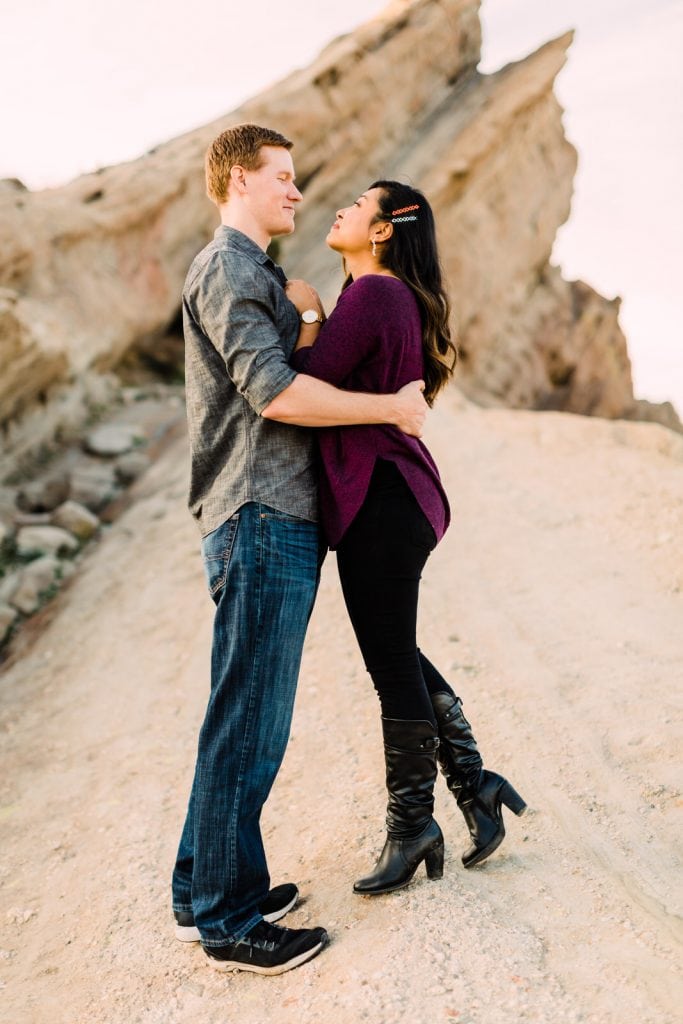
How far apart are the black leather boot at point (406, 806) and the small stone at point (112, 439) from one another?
259 inches

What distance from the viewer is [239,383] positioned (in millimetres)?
2668

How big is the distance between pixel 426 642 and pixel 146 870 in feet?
7.10

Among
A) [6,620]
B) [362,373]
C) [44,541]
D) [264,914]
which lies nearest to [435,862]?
[264,914]

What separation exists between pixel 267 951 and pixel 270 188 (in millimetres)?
2159

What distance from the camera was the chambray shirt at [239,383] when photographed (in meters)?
2.66

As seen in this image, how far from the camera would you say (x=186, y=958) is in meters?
3.03

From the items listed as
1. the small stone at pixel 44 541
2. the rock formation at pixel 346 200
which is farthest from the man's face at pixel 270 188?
the rock formation at pixel 346 200

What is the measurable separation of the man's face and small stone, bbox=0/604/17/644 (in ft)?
14.7

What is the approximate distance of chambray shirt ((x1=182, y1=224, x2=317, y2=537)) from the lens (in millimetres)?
2656

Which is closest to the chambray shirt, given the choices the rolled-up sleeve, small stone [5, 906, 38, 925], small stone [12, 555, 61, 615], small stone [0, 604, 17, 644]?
the rolled-up sleeve

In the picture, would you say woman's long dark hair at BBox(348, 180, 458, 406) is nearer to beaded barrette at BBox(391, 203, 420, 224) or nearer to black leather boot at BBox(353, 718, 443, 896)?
beaded barrette at BBox(391, 203, 420, 224)

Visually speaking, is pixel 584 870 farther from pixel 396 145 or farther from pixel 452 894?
pixel 396 145

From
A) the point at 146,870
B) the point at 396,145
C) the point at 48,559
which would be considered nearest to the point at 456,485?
the point at 48,559

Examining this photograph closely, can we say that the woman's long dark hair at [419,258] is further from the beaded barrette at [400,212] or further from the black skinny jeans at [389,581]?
the black skinny jeans at [389,581]
